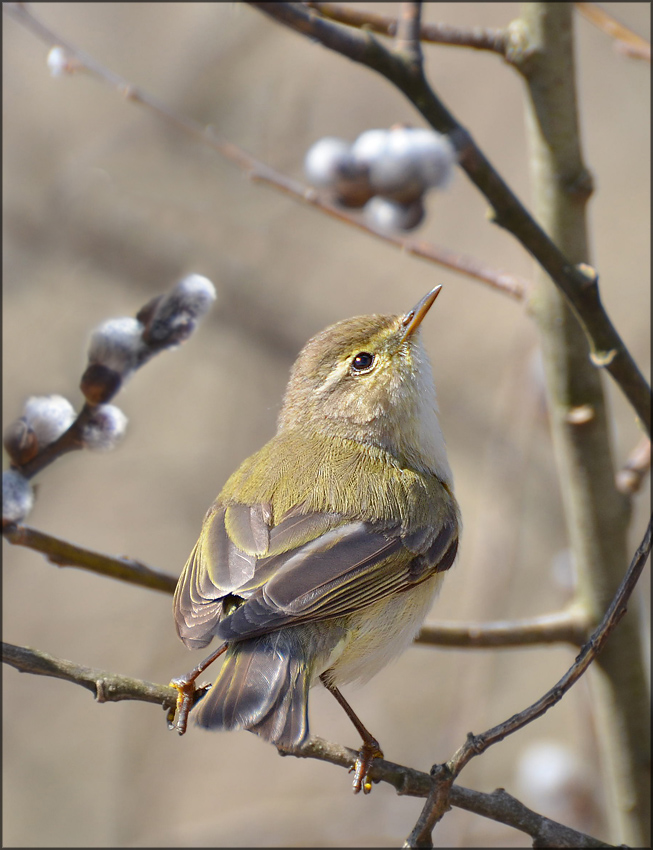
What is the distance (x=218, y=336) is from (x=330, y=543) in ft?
10.1

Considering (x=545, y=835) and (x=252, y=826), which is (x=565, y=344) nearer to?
(x=545, y=835)

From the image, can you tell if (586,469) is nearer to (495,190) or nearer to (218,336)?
(495,190)

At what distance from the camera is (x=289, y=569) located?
1.59 m

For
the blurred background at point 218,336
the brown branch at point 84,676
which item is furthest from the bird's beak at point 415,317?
the blurred background at point 218,336

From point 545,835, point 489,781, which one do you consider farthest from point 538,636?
point 489,781

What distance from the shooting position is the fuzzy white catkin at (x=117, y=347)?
5.24 ft

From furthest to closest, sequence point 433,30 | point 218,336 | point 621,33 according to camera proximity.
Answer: point 218,336 → point 621,33 → point 433,30

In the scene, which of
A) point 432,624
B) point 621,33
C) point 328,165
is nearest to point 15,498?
point 432,624

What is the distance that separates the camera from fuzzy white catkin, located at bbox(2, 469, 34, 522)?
5.19 feet

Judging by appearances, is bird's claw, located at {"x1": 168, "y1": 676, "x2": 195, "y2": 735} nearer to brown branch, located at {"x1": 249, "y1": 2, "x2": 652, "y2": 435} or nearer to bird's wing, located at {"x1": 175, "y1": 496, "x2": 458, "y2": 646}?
bird's wing, located at {"x1": 175, "y1": 496, "x2": 458, "y2": 646}

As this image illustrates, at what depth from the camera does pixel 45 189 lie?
4.36 m

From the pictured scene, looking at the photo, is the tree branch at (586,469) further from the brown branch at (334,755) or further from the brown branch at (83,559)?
the brown branch at (83,559)

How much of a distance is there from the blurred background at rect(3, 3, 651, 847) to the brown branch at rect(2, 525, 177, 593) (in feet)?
6.64

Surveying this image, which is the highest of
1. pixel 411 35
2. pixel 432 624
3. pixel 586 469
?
pixel 411 35
